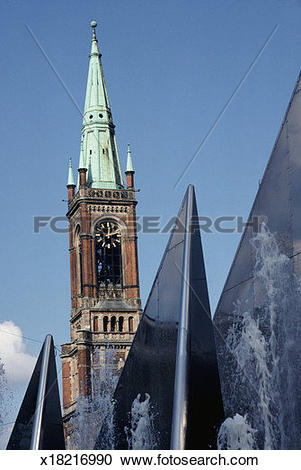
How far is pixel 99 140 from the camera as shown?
8425 centimetres

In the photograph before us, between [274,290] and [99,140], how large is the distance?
6621 centimetres

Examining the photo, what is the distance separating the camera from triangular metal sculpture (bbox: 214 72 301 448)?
18.2m

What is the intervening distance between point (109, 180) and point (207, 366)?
65.3 meters

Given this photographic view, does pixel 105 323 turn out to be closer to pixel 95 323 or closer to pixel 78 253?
pixel 95 323

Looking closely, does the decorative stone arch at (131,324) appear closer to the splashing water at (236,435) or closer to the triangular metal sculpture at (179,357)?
the triangular metal sculpture at (179,357)

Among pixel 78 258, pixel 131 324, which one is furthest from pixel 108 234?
pixel 131 324

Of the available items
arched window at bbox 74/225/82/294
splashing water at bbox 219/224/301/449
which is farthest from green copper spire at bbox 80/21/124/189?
splashing water at bbox 219/224/301/449

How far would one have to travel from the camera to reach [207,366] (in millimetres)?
19094

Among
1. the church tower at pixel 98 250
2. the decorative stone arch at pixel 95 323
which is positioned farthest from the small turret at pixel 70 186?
the decorative stone arch at pixel 95 323

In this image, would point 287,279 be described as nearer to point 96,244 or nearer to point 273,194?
point 273,194

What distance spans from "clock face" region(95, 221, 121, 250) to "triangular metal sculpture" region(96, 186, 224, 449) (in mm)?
59622

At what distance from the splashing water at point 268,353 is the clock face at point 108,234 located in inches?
2428

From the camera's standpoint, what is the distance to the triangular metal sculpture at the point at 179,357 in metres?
18.5
